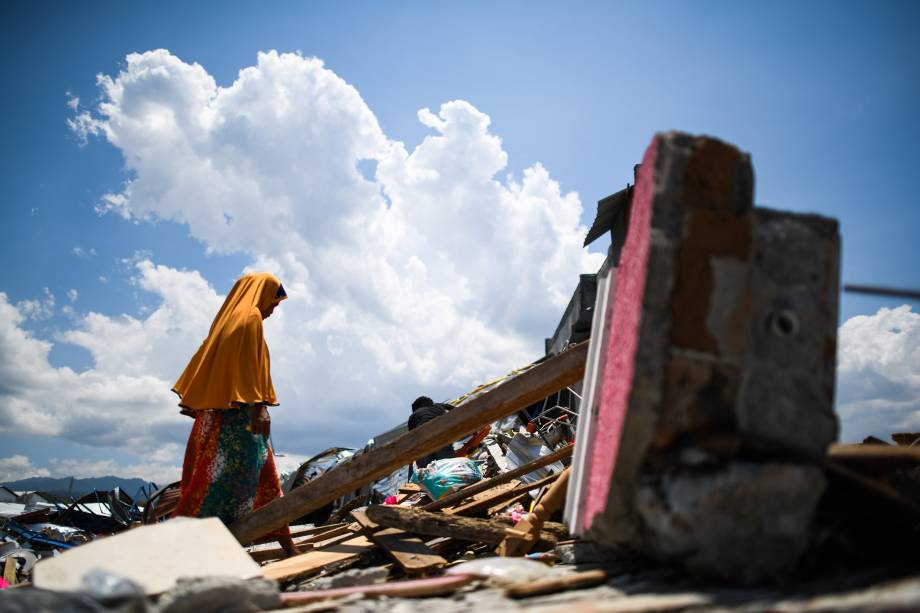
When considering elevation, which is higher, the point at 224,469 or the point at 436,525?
the point at 224,469

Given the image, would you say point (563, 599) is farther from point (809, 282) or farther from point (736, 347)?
point (809, 282)

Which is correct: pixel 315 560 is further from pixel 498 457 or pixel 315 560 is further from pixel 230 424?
pixel 498 457

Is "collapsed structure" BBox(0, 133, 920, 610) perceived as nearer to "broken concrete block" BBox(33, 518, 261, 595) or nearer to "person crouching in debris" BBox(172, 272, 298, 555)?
"broken concrete block" BBox(33, 518, 261, 595)

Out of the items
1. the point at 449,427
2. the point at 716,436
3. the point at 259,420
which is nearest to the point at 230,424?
the point at 259,420

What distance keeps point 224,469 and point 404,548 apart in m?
1.49

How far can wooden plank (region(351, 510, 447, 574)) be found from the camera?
2.74 meters

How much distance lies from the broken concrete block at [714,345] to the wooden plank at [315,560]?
6.12 ft

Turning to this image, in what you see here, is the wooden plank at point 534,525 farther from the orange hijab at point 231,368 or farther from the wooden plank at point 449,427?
the orange hijab at point 231,368

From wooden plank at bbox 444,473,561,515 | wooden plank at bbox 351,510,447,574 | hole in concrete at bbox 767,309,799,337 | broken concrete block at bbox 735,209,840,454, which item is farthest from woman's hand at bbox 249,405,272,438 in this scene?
hole in concrete at bbox 767,309,799,337

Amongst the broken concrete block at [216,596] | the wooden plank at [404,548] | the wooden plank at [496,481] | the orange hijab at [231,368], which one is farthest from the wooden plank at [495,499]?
the broken concrete block at [216,596]

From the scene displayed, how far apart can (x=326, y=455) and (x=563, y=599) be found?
925 cm

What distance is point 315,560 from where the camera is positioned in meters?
3.07

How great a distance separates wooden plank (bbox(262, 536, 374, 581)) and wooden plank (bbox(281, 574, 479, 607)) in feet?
2.22

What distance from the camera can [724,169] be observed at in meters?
1.75
